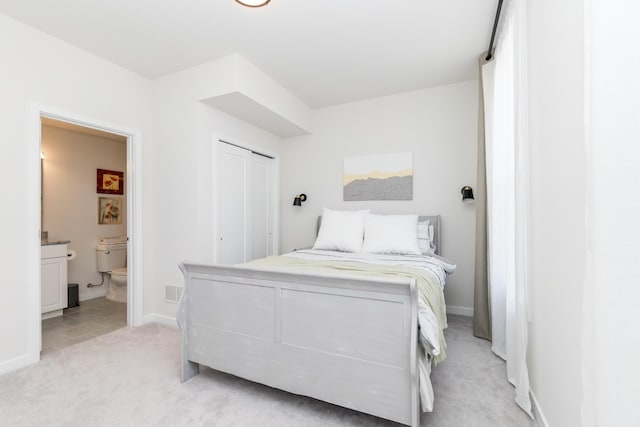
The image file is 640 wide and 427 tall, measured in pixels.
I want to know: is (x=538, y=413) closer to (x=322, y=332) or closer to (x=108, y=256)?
(x=322, y=332)

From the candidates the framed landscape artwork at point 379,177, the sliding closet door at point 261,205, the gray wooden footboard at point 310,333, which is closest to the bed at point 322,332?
the gray wooden footboard at point 310,333

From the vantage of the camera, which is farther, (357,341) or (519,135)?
(519,135)

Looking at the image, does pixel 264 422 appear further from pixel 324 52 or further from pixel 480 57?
pixel 480 57

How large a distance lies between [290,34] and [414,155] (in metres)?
1.99

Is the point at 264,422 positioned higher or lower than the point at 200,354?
lower

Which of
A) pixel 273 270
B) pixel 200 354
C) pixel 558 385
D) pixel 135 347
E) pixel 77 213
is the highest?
pixel 77 213

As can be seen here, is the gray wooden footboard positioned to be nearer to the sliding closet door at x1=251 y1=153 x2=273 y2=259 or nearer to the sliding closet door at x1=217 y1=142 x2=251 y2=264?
the sliding closet door at x1=217 y1=142 x2=251 y2=264

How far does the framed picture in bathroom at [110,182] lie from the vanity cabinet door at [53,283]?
4.24 ft

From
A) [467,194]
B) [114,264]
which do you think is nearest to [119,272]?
[114,264]

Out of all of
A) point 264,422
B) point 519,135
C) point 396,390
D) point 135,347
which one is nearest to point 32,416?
point 135,347

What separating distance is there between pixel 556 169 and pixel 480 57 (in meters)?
2.05

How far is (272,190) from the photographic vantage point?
14.3 feet

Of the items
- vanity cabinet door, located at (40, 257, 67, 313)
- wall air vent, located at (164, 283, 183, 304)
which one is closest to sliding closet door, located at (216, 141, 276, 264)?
wall air vent, located at (164, 283, 183, 304)

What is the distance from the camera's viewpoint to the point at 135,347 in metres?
2.56
